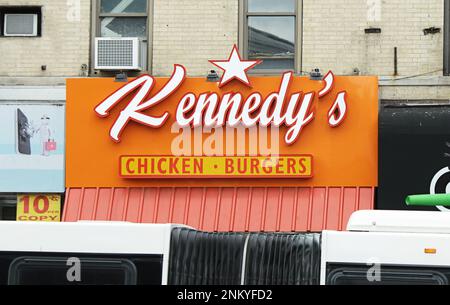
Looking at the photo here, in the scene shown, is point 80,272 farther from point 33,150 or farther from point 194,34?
point 194,34

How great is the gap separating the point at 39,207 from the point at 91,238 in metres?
7.39

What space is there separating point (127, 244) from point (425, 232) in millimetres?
2624

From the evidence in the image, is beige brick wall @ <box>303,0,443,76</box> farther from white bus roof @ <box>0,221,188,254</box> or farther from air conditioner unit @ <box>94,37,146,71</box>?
white bus roof @ <box>0,221,188,254</box>

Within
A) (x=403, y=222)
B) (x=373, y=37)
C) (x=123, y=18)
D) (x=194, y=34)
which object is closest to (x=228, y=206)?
(x=194, y=34)

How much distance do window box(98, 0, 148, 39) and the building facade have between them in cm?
2

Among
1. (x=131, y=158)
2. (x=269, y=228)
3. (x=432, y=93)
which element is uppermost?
(x=432, y=93)

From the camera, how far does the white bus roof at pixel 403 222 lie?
8430 mm

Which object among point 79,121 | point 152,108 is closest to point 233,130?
point 152,108

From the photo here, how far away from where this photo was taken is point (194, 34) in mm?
15734

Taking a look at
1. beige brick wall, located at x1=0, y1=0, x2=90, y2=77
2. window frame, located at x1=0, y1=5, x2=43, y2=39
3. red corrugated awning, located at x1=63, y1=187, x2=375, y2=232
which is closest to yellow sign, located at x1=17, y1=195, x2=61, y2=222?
red corrugated awning, located at x1=63, y1=187, x2=375, y2=232

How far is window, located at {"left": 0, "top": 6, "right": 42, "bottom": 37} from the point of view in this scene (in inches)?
633

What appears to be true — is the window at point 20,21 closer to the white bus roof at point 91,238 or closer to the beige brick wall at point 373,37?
the beige brick wall at point 373,37

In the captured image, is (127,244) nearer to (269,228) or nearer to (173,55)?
(269,228)

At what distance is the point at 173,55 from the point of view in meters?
15.7
